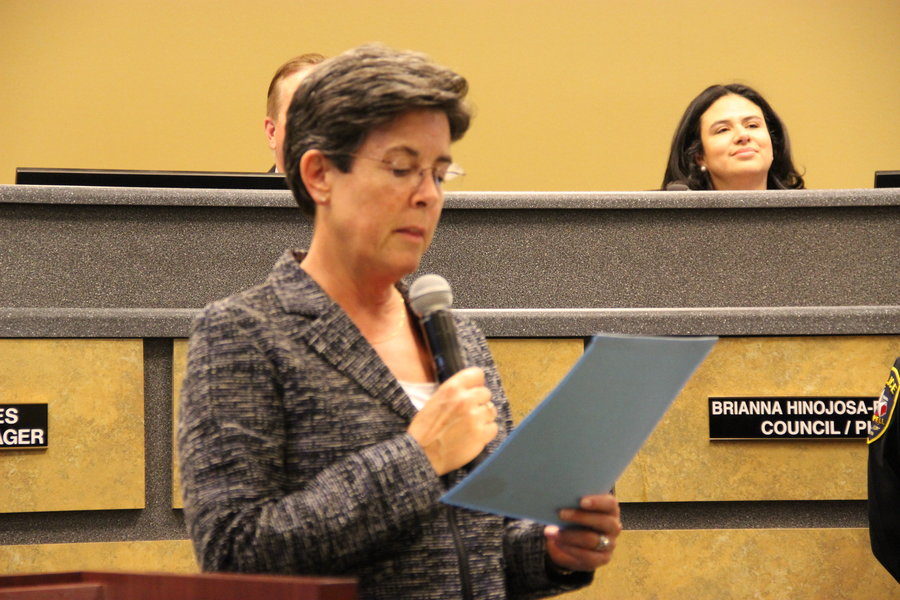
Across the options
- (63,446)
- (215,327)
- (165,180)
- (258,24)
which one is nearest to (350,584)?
(215,327)

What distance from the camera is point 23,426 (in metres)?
2.21

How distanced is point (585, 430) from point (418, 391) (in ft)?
0.76

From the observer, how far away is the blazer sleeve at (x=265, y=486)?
1021mm

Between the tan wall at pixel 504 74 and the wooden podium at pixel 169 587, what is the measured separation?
4060mm

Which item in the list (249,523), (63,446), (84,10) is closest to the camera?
(249,523)

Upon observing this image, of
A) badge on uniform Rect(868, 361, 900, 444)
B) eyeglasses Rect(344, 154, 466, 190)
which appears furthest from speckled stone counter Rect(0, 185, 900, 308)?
eyeglasses Rect(344, 154, 466, 190)

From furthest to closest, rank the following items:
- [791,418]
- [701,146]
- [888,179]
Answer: [701,146], [888,179], [791,418]

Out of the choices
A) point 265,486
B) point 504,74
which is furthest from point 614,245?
point 504,74

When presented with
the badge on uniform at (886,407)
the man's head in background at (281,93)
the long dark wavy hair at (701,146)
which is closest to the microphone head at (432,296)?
the badge on uniform at (886,407)

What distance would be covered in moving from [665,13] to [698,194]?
272 centimetres

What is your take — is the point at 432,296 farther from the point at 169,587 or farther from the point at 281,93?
the point at 281,93

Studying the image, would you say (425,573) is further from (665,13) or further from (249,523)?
(665,13)

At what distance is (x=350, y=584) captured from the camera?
73 cm

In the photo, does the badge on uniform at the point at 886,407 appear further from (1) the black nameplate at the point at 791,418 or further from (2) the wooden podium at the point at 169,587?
(2) the wooden podium at the point at 169,587
